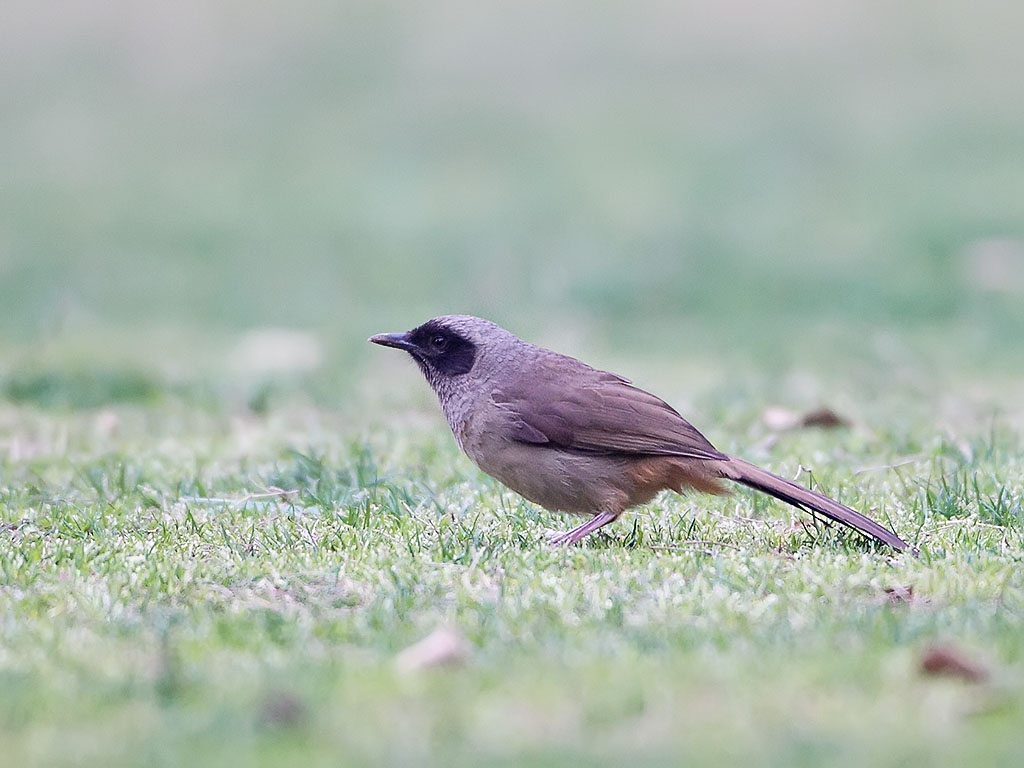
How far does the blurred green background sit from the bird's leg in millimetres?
4292

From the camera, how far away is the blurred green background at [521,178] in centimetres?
1294

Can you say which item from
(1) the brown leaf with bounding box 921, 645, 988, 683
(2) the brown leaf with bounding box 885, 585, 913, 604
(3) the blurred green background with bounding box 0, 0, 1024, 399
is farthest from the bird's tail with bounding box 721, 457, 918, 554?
(3) the blurred green background with bounding box 0, 0, 1024, 399

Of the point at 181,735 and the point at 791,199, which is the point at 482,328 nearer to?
the point at 181,735

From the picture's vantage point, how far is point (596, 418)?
601 cm

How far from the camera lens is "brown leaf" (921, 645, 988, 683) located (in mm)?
3707

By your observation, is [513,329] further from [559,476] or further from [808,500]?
[808,500]

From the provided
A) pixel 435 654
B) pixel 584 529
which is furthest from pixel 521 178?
pixel 435 654

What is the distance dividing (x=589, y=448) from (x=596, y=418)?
0.42 feet

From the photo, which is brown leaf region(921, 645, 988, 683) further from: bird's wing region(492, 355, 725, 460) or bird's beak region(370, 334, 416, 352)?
bird's beak region(370, 334, 416, 352)

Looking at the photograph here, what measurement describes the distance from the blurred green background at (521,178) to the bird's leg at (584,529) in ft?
14.1

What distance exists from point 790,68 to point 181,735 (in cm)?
2263

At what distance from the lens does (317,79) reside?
23.8 meters

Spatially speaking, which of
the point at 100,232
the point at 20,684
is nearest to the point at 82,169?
the point at 100,232

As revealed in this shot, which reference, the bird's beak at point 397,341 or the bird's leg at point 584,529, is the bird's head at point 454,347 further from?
the bird's leg at point 584,529
